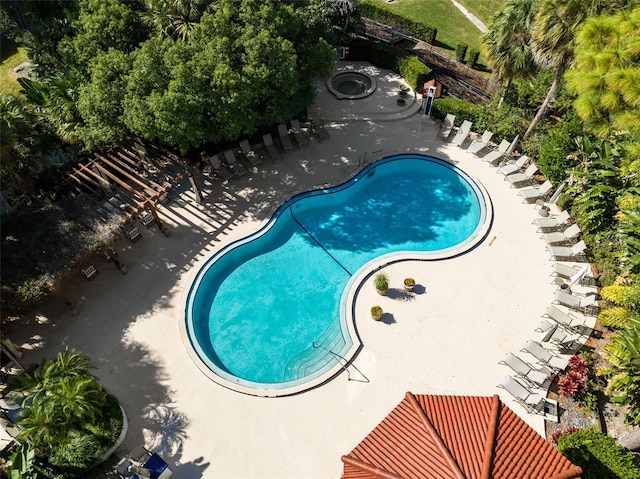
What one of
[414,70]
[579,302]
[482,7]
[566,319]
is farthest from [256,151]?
[482,7]

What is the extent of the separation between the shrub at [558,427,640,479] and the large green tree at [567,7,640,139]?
1181cm

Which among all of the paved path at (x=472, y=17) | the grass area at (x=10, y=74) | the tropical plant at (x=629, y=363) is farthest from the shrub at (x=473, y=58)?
the grass area at (x=10, y=74)

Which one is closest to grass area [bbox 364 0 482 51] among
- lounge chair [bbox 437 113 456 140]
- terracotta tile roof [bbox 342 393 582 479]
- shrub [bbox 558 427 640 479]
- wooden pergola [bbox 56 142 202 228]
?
lounge chair [bbox 437 113 456 140]

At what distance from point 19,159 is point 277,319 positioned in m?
13.6

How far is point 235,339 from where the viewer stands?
18.8 m

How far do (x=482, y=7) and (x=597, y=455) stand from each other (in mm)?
38751

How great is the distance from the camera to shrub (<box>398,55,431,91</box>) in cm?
2889

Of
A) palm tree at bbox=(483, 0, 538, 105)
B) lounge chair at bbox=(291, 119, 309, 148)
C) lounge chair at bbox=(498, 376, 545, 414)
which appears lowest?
lounge chair at bbox=(498, 376, 545, 414)

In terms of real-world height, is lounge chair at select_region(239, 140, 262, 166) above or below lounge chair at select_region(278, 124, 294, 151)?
below

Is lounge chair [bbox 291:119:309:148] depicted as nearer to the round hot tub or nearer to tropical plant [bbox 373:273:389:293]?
the round hot tub

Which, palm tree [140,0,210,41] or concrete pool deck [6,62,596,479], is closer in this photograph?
concrete pool deck [6,62,596,479]

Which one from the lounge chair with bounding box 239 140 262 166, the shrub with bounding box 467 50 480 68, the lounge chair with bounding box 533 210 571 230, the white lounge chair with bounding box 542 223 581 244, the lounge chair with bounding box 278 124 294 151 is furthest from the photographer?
the shrub with bounding box 467 50 480 68

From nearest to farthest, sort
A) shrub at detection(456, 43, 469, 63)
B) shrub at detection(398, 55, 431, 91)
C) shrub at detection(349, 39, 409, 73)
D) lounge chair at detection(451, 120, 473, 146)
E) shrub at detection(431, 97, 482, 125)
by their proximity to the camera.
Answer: lounge chair at detection(451, 120, 473, 146)
shrub at detection(431, 97, 482, 125)
shrub at detection(398, 55, 431, 91)
shrub at detection(349, 39, 409, 73)
shrub at detection(456, 43, 469, 63)

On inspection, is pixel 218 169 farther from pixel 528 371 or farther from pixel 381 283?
pixel 528 371
